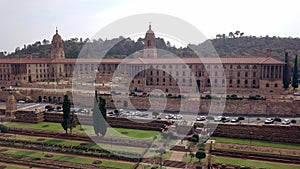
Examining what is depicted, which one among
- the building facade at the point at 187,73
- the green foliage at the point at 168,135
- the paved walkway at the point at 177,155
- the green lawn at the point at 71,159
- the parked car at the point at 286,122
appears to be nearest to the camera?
the green lawn at the point at 71,159

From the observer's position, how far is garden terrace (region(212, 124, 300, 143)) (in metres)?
35.0

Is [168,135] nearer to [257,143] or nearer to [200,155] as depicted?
[200,155]

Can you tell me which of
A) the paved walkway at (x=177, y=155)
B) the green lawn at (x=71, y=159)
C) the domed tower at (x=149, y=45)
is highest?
the domed tower at (x=149, y=45)

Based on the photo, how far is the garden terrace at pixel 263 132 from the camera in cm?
→ 3497

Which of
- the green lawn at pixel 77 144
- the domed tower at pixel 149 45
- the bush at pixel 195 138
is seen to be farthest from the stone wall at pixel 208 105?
the domed tower at pixel 149 45

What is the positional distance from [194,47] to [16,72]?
227ft

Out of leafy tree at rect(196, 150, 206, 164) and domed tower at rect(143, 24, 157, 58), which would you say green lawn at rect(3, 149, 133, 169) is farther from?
domed tower at rect(143, 24, 157, 58)

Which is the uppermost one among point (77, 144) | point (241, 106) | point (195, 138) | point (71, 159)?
point (241, 106)

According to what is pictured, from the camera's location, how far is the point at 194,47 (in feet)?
390

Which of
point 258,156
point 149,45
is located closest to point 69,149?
point 258,156

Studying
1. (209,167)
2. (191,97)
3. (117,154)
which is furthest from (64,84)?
(209,167)

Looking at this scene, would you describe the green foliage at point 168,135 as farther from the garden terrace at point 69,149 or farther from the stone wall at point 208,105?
the stone wall at point 208,105

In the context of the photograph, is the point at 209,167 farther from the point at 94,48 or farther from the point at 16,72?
the point at 94,48

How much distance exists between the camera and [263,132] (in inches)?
1412
